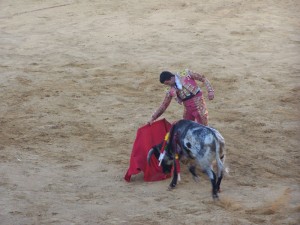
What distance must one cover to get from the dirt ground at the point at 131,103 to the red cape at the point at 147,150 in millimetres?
181

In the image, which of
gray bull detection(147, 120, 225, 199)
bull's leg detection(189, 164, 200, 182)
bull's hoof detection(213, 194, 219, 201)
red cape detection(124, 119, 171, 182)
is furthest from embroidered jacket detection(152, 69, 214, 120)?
bull's hoof detection(213, 194, 219, 201)

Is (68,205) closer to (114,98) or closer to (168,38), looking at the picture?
(114,98)

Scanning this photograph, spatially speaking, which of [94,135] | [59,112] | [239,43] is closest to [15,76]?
[59,112]

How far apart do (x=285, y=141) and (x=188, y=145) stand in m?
2.24

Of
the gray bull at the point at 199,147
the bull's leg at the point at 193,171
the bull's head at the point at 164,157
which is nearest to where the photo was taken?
the gray bull at the point at 199,147

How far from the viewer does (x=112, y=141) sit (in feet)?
34.0

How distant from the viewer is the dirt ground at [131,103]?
8094mm

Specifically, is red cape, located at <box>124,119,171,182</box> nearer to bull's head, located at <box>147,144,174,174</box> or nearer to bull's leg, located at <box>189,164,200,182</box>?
bull's head, located at <box>147,144,174,174</box>

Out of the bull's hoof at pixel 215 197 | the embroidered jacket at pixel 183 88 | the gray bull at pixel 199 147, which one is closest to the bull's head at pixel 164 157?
the gray bull at pixel 199 147

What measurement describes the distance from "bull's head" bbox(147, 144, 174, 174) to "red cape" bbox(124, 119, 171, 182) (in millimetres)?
63

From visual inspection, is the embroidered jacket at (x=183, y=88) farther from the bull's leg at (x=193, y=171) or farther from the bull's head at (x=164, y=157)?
the bull's leg at (x=193, y=171)

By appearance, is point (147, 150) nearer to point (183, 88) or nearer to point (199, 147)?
point (183, 88)

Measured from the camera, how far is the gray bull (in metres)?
8.21

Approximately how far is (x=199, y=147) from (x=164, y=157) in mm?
704
